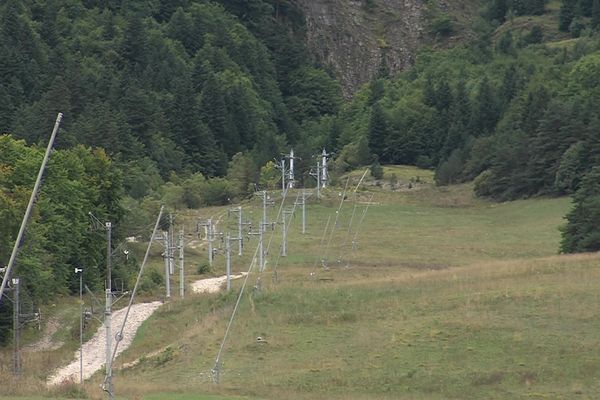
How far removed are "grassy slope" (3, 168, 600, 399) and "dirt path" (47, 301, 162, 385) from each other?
0.92 metres

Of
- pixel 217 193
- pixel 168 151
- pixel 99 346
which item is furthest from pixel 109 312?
pixel 168 151

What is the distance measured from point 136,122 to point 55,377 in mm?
124347

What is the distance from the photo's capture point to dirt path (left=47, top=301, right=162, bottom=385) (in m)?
56.8

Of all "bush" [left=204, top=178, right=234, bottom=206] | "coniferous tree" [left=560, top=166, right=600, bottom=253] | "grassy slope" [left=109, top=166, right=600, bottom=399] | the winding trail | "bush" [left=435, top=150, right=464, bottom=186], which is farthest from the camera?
"bush" [left=435, top=150, right=464, bottom=186]

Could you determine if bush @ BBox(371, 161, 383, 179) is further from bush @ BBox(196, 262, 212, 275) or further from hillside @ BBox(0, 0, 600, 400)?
bush @ BBox(196, 262, 212, 275)

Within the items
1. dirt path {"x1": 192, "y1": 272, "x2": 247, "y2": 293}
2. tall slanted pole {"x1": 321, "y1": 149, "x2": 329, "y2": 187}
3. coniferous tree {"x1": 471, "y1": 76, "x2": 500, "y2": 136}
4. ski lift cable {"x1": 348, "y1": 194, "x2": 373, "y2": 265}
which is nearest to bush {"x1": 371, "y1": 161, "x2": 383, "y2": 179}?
tall slanted pole {"x1": 321, "y1": 149, "x2": 329, "y2": 187}

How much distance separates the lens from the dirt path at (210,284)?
8460 cm

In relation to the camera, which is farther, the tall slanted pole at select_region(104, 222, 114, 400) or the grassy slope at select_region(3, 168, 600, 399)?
the grassy slope at select_region(3, 168, 600, 399)

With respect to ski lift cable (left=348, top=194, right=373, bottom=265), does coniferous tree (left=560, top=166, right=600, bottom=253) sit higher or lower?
higher

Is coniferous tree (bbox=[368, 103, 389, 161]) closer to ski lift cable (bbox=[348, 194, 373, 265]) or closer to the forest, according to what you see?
the forest

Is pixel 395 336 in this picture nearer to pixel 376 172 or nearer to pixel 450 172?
pixel 450 172

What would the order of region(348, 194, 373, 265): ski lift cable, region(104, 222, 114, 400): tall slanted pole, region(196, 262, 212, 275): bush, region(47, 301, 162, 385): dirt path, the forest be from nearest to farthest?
region(104, 222, 114, 400): tall slanted pole → region(47, 301, 162, 385): dirt path → the forest → region(348, 194, 373, 265): ski lift cable → region(196, 262, 212, 275): bush

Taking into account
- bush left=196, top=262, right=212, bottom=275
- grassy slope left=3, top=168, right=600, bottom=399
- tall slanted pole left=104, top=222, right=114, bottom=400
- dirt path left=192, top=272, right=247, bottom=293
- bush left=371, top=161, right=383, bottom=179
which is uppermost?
tall slanted pole left=104, top=222, right=114, bottom=400

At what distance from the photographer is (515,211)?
129500 mm
